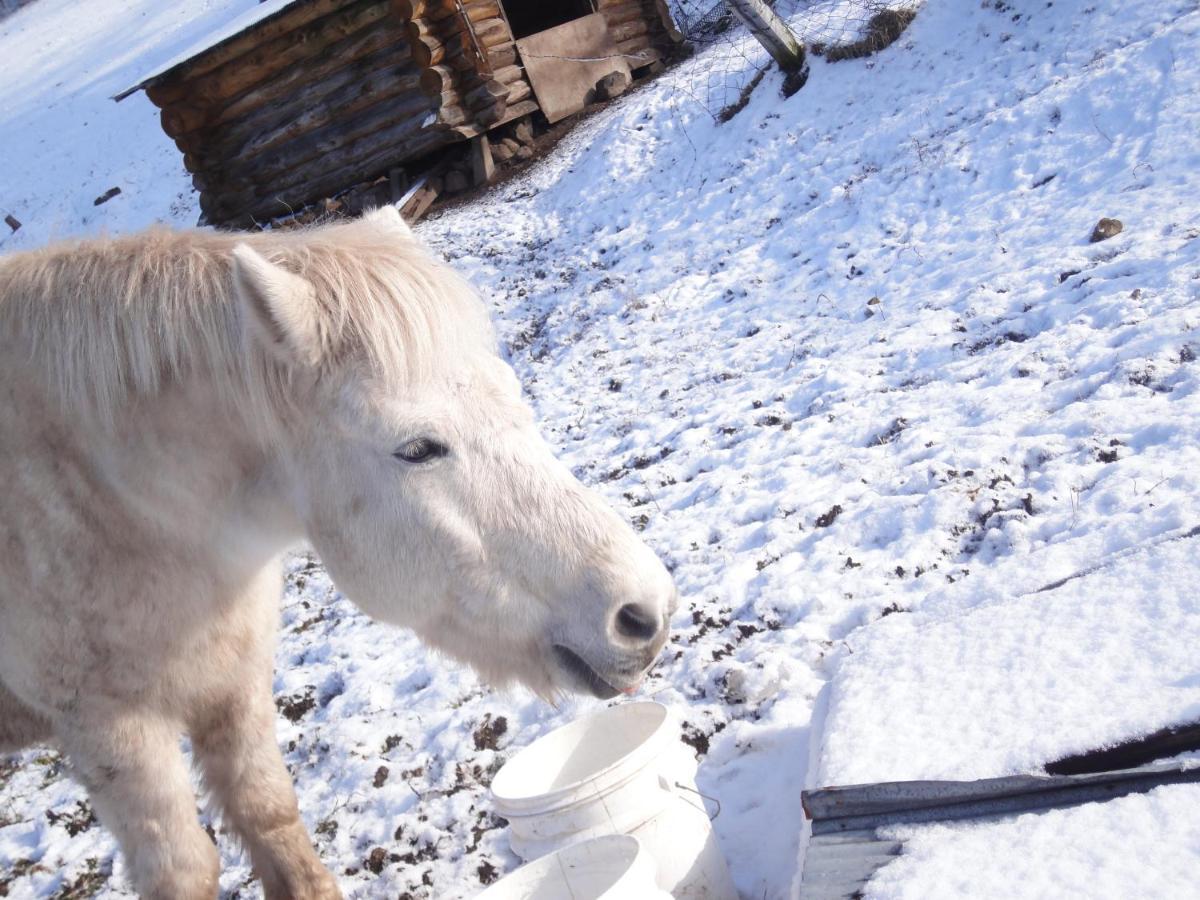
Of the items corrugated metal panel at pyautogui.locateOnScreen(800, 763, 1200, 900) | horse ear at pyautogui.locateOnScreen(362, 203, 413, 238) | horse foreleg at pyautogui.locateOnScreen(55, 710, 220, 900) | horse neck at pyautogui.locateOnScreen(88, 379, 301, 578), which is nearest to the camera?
corrugated metal panel at pyautogui.locateOnScreen(800, 763, 1200, 900)

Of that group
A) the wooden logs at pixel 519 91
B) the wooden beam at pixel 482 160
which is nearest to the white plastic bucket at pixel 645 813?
the wooden beam at pixel 482 160

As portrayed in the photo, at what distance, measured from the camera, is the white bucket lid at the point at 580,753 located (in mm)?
2307

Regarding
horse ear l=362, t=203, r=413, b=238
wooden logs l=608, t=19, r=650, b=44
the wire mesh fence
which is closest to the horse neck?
horse ear l=362, t=203, r=413, b=238

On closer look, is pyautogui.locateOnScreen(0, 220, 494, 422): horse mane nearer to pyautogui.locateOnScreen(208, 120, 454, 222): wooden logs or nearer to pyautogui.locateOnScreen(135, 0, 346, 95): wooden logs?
pyautogui.locateOnScreen(208, 120, 454, 222): wooden logs

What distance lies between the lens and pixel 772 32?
31.0 feet

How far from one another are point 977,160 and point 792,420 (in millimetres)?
3390

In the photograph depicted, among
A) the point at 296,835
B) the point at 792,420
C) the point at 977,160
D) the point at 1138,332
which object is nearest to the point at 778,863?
the point at 296,835

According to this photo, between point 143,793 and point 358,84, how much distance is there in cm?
1129

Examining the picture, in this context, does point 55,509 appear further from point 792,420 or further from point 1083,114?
point 1083,114

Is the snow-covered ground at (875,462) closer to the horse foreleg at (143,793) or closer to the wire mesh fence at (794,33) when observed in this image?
the wire mesh fence at (794,33)

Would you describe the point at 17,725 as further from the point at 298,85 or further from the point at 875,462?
the point at 298,85

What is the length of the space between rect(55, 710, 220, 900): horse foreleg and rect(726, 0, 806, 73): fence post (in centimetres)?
884

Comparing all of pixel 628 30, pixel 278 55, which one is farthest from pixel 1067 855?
pixel 278 55

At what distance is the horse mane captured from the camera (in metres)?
2.07
